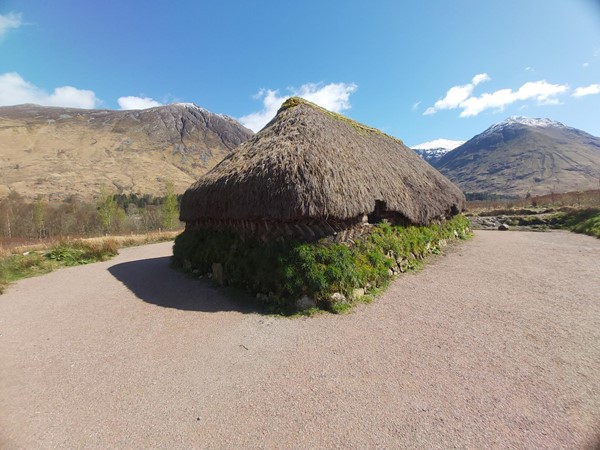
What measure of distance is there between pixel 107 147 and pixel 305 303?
121 metres

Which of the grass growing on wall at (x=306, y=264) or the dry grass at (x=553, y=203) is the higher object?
the dry grass at (x=553, y=203)

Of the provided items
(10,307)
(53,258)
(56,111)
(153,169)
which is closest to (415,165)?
(10,307)

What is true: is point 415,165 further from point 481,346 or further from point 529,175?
point 529,175

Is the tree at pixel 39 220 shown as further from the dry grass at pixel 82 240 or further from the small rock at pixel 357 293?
the small rock at pixel 357 293

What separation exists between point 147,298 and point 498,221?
84.1 ft

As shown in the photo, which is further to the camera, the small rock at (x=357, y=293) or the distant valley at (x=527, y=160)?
the distant valley at (x=527, y=160)

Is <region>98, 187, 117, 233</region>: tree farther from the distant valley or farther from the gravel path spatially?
the distant valley

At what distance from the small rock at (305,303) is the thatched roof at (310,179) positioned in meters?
1.84

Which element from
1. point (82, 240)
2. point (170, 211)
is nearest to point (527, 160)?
point (170, 211)

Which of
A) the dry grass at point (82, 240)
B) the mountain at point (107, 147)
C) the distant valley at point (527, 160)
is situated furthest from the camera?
the distant valley at point (527, 160)

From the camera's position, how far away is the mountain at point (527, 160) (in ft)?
298

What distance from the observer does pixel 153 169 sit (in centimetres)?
9562

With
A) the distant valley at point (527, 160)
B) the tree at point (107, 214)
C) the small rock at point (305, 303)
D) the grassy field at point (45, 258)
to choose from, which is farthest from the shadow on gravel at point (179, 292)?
the distant valley at point (527, 160)

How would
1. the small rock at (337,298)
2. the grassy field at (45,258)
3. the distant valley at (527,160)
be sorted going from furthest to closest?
the distant valley at (527,160) → the grassy field at (45,258) → the small rock at (337,298)
